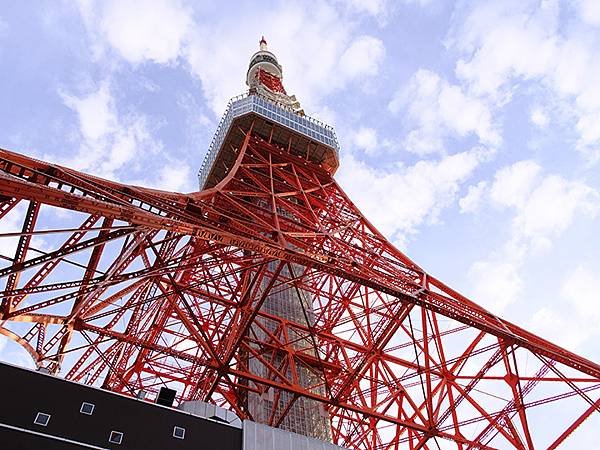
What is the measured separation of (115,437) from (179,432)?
1467 mm

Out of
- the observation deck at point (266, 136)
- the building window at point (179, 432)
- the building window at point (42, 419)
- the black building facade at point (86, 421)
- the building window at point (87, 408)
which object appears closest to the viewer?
the black building facade at point (86, 421)

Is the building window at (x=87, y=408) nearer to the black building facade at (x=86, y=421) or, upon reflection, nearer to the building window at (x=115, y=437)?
the black building facade at (x=86, y=421)

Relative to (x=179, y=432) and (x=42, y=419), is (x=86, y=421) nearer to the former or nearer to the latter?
(x=42, y=419)

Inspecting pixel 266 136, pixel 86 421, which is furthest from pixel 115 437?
pixel 266 136

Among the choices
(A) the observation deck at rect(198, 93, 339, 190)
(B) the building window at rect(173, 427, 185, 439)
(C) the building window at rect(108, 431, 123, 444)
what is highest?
(A) the observation deck at rect(198, 93, 339, 190)

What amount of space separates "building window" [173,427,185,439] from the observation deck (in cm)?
1839

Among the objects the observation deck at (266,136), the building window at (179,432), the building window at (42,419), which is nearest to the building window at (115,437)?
the building window at (179,432)

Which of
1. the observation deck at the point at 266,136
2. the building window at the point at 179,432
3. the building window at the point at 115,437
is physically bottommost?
the building window at the point at 115,437

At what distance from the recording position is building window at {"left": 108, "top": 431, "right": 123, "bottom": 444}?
12198 mm

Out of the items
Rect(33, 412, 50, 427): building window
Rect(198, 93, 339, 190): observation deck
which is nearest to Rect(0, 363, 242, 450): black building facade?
Rect(33, 412, 50, 427): building window

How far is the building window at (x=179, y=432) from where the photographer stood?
1296cm

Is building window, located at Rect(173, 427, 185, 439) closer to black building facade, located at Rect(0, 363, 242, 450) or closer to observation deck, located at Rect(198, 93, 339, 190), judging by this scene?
black building facade, located at Rect(0, 363, 242, 450)

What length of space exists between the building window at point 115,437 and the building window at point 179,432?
1.24 meters

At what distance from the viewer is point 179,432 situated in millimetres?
13047
